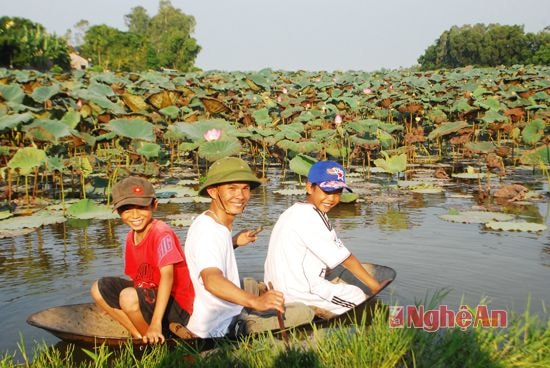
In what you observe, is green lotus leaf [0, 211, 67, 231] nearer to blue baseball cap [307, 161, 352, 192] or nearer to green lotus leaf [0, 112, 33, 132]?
green lotus leaf [0, 112, 33, 132]

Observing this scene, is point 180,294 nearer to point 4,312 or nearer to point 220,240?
point 220,240

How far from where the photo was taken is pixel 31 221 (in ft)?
21.7

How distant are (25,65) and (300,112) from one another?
23.2 meters

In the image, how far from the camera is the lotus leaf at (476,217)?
22.1ft

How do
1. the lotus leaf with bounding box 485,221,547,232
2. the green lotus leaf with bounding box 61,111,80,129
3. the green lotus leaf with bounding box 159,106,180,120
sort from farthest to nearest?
the green lotus leaf with bounding box 159,106,180,120 < the green lotus leaf with bounding box 61,111,80,129 < the lotus leaf with bounding box 485,221,547,232

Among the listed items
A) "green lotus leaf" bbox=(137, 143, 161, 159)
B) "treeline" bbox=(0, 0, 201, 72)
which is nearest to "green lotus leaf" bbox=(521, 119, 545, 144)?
"green lotus leaf" bbox=(137, 143, 161, 159)

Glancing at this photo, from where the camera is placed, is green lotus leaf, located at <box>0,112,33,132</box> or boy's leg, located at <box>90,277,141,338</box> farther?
green lotus leaf, located at <box>0,112,33,132</box>

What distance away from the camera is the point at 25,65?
3238 cm

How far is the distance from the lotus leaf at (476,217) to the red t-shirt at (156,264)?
392 cm

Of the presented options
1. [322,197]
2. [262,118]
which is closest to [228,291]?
[322,197]

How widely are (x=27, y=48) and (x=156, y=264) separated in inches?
1245

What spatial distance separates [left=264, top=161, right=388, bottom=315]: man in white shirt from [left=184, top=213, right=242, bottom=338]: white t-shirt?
46 centimetres

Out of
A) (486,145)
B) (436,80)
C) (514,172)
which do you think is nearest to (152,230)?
(486,145)

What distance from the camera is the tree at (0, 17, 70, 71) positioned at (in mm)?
30391
